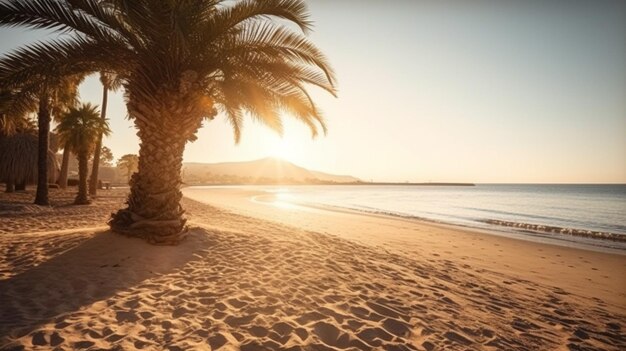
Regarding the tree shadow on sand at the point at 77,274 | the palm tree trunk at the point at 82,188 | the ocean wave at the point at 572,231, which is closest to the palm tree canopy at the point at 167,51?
the tree shadow on sand at the point at 77,274

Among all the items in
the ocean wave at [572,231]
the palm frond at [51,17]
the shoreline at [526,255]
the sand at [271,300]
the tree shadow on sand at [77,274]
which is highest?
the palm frond at [51,17]

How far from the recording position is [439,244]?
11258mm

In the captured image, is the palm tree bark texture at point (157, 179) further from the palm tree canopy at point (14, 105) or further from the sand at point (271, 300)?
the palm tree canopy at point (14, 105)

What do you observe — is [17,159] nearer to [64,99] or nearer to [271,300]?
[64,99]

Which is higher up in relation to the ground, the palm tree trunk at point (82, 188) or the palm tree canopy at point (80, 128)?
the palm tree canopy at point (80, 128)

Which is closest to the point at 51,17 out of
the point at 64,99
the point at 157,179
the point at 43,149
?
the point at 157,179

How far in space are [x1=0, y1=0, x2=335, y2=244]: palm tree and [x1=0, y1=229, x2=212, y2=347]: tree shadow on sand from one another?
527 millimetres

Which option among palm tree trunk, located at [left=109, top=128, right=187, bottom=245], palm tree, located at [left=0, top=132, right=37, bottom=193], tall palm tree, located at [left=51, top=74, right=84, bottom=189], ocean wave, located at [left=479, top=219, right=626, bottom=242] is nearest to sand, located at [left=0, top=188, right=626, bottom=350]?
palm tree trunk, located at [left=109, top=128, right=187, bottom=245]

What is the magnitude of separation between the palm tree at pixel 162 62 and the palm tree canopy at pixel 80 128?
13.0m

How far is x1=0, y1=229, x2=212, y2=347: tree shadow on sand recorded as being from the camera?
3.68 metres

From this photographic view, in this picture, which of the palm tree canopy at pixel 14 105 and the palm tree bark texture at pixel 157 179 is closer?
the palm tree canopy at pixel 14 105

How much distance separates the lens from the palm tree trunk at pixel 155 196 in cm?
688

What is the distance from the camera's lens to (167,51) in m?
6.61

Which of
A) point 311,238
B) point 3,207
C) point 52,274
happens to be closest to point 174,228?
point 52,274
